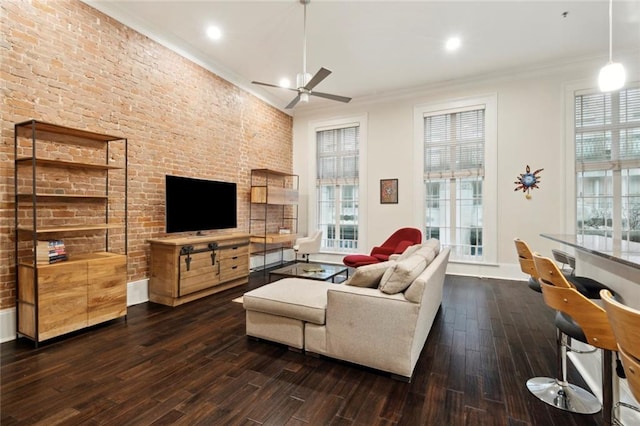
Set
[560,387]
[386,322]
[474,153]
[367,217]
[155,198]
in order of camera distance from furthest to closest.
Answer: [367,217], [474,153], [155,198], [386,322], [560,387]

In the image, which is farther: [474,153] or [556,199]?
[474,153]

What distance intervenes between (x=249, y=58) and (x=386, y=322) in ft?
15.1

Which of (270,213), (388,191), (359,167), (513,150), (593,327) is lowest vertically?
(593,327)

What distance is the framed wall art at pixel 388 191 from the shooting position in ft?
20.6

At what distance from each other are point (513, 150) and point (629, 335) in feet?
17.4

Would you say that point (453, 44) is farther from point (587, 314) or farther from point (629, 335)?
point (629, 335)

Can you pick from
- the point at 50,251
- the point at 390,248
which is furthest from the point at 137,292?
the point at 390,248

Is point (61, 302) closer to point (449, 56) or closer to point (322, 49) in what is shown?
point (322, 49)

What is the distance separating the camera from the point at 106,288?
125 inches

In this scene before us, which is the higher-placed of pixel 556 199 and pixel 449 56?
pixel 449 56

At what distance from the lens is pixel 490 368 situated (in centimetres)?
242

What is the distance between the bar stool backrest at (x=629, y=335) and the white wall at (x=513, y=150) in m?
4.98

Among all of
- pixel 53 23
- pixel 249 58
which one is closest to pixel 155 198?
pixel 53 23

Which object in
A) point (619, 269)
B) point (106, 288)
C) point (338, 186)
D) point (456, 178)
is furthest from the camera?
point (338, 186)
